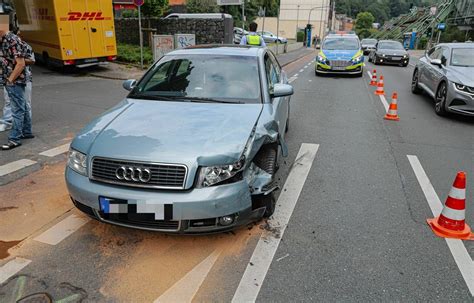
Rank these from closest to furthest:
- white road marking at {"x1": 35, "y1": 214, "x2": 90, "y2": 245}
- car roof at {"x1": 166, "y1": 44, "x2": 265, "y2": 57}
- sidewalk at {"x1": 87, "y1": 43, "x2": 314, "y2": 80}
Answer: white road marking at {"x1": 35, "y1": 214, "x2": 90, "y2": 245}, car roof at {"x1": 166, "y1": 44, "x2": 265, "y2": 57}, sidewalk at {"x1": 87, "y1": 43, "x2": 314, "y2": 80}

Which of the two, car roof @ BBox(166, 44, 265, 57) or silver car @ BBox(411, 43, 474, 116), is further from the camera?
silver car @ BBox(411, 43, 474, 116)

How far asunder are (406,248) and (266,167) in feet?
4.85

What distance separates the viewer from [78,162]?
10.5 feet

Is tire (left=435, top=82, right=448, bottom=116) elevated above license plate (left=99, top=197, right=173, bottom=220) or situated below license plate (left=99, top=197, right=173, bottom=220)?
below

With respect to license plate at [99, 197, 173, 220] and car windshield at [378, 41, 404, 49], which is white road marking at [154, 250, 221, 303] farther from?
car windshield at [378, 41, 404, 49]

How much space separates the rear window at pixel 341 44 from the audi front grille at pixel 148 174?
47.7 feet

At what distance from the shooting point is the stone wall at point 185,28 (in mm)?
17922

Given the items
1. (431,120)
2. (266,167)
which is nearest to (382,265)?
(266,167)

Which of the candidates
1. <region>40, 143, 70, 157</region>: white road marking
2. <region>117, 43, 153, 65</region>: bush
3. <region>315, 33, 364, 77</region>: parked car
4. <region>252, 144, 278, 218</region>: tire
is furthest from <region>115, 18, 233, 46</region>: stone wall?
<region>252, 144, 278, 218</region>: tire

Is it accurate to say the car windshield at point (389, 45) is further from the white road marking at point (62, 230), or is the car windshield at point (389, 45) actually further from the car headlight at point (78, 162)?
the car headlight at point (78, 162)

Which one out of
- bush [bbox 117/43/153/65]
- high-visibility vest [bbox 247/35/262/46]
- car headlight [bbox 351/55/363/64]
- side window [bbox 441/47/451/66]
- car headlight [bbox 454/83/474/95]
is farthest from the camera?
bush [bbox 117/43/153/65]

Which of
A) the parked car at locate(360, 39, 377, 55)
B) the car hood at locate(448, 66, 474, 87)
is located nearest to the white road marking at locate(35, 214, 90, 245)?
the car hood at locate(448, 66, 474, 87)

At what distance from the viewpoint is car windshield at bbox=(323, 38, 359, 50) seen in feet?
51.8

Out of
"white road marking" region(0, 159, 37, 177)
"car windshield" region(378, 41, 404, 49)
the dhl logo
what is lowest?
"white road marking" region(0, 159, 37, 177)
